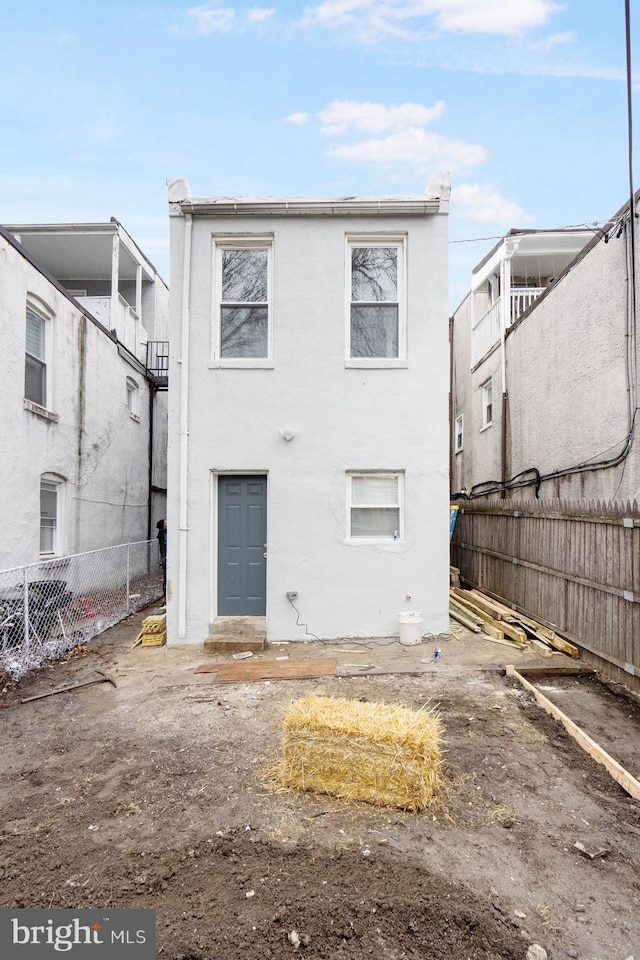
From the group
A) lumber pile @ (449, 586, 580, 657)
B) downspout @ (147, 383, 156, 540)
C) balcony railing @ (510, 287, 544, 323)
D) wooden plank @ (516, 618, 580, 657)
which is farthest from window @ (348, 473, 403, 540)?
downspout @ (147, 383, 156, 540)

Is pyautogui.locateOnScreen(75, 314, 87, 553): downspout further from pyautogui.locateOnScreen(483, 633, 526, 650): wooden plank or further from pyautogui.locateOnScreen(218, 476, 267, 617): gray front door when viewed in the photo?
pyautogui.locateOnScreen(483, 633, 526, 650): wooden plank

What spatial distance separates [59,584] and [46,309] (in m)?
4.85

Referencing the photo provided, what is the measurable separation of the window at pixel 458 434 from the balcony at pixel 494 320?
2.03 meters

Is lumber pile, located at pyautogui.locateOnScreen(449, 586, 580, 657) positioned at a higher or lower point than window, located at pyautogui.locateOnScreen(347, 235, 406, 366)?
lower

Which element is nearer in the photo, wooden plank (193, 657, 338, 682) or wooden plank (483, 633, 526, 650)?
wooden plank (193, 657, 338, 682)

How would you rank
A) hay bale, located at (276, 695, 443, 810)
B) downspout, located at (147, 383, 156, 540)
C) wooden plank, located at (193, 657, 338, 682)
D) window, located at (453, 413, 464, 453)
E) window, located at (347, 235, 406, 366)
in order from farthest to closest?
1. window, located at (453, 413, 464, 453)
2. downspout, located at (147, 383, 156, 540)
3. window, located at (347, 235, 406, 366)
4. wooden plank, located at (193, 657, 338, 682)
5. hay bale, located at (276, 695, 443, 810)

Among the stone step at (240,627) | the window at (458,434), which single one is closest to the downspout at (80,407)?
the stone step at (240,627)

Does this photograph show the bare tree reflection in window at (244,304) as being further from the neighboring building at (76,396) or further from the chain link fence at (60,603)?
the chain link fence at (60,603)

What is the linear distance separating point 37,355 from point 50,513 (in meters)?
2.88

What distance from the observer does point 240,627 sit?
22.8ft

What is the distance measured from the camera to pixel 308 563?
7031 millimetres

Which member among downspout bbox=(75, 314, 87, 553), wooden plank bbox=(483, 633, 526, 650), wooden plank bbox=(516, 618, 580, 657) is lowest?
wooden plank bbox=(483, 633, 526, 650)

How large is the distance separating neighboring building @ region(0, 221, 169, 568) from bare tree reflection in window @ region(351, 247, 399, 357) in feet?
17.5

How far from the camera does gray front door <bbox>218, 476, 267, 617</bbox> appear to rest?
7.20 meters
